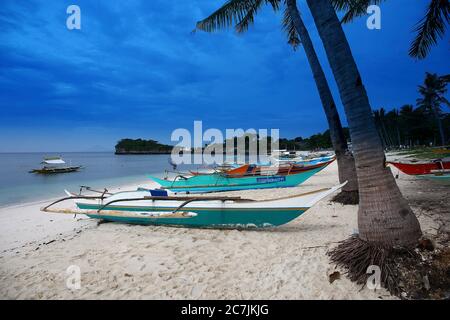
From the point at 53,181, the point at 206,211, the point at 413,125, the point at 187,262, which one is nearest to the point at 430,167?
the point at 206,211

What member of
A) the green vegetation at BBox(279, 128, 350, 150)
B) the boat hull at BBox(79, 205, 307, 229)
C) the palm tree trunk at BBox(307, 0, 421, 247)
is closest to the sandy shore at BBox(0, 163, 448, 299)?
the boat hull at BBox(79, 205, 307, 229)

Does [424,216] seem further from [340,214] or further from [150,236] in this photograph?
[150,236]

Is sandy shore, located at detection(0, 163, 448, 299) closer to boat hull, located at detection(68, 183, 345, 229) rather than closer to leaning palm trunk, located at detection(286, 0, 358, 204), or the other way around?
boat hull, located at detection(68, 183, 345, 229)

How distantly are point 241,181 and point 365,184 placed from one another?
8.04 meters

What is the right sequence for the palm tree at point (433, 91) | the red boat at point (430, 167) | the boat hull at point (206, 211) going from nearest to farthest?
the boat hull at point (206, 211) < the red boat at point (430, 167) < the palm tree at point (433, 91)

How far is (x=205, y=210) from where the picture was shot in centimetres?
457

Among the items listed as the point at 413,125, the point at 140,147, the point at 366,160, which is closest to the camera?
the point at 366,160

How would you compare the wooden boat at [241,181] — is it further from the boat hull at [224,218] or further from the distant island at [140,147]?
the distant island at [140,147]

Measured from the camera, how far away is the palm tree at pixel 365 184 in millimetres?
2627

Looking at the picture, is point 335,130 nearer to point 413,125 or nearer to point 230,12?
point 230,12

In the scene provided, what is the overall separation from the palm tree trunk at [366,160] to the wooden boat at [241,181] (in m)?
7.44

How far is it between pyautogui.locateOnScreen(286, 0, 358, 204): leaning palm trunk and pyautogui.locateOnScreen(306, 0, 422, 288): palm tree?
317 centimetres

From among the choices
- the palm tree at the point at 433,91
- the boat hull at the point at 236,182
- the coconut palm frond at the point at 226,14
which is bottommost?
the boat hull at the point at 236,182

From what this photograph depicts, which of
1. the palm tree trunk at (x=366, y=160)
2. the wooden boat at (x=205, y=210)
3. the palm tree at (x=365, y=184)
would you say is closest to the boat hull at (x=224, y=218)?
the wooden boat at (x=205, y=210)
